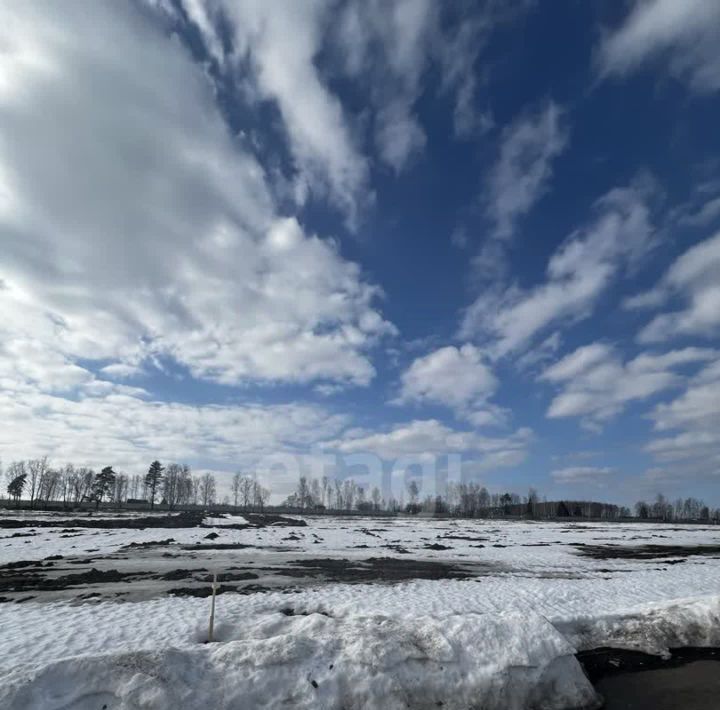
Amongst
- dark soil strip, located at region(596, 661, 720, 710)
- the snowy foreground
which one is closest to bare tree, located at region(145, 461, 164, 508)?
the snowy foreground

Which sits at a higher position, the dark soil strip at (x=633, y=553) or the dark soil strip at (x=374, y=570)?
the dark soil strip at (x=633, y=553)

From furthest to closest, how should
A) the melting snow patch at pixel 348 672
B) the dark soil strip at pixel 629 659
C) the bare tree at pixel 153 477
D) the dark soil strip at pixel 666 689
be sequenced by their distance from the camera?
the bare tree at pixel 153 477
the dark soil strip at pixel 629 659
the dark soil strip at pixel 666 689
the melting snow patch at pixel 348 672

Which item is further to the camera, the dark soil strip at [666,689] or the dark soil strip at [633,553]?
the dark soil strip at [633,553]

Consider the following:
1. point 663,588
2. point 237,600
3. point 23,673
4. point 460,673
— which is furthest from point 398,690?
point 663,588

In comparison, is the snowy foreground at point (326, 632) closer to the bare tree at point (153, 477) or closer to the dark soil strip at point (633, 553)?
the dark soil strip at point (633, 553)

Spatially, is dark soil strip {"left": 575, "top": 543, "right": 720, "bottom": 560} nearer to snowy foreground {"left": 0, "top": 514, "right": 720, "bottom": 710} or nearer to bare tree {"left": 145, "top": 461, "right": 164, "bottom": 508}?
snowy foreground {"left": 0, "top": 514, "right": 720, "bottom": 710}

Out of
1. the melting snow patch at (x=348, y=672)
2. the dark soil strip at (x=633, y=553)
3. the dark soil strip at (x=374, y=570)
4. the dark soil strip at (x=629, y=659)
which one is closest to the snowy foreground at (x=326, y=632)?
the melting snow patch at (x=348, y=672)

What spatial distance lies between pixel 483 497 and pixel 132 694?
186449 mm

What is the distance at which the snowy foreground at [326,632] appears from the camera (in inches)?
305

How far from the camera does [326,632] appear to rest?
972 centimetres

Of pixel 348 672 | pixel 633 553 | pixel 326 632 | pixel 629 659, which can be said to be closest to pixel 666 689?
pixel 629 659

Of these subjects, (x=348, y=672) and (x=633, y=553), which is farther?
(x=633, y=553)

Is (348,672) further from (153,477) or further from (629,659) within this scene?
(153,477)

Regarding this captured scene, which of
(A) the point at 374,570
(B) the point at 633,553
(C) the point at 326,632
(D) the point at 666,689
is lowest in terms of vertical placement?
(D) the point at 666,689
